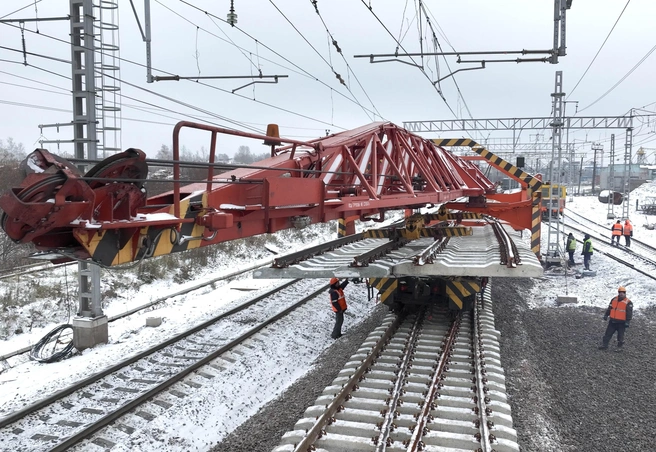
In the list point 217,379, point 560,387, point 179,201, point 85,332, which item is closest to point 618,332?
point 560,387

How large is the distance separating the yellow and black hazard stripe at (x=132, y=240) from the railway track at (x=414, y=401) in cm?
240

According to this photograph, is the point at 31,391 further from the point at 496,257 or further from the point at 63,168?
the point at 496,257

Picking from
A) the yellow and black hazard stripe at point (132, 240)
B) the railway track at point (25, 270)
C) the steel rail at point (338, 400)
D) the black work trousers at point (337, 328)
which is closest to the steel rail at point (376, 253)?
the steel rail at point (338, 400)

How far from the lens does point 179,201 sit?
158 inches

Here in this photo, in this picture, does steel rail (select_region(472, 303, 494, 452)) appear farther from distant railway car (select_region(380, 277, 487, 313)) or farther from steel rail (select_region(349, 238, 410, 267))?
steel rail (select_region(349, 238, 410, 267))

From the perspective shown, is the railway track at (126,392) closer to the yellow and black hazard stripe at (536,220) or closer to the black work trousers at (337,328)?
the black work trousers at (337,328)

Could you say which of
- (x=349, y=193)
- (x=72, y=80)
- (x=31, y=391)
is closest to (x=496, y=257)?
(x=349, y=193)

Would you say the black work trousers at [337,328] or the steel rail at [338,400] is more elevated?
the steel rail at [338,400]

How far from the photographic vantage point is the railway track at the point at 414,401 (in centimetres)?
501

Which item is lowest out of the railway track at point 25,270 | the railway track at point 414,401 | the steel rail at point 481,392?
the railway track at point 414,401

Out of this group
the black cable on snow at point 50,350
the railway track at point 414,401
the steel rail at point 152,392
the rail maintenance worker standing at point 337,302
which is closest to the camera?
the railway track at point 414,401

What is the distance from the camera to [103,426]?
622cm

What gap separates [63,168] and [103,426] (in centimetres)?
444

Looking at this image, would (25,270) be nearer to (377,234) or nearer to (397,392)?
(377,234)
